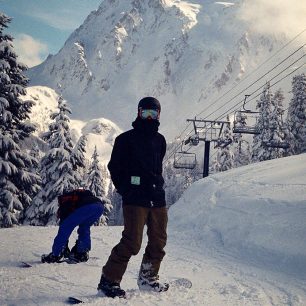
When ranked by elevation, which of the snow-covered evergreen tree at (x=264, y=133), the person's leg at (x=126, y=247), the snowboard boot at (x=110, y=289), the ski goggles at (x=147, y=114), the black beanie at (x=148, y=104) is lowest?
the snowboard boot at (x=110, y=289)

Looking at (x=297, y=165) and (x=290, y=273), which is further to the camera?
(x=297, y=165)

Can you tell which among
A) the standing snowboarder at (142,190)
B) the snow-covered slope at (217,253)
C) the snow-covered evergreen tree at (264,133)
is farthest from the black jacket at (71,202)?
the snow-covered evergreen tree at (264,133)

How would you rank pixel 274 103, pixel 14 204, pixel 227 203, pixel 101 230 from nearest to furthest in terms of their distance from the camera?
pixel 227 203 < pixel 101 230 < pixel 14 204 < pixel 274 103

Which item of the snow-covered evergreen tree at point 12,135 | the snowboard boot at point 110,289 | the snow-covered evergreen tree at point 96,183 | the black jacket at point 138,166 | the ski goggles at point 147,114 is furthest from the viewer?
the snow-covered evergreen tree at point 96,183

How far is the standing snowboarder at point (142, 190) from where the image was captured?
4.38 metres

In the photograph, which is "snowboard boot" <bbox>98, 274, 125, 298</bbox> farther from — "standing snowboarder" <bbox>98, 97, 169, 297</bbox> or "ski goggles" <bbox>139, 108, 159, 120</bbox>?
"ski goggles" <bbox>139, 108, 159, 120</bbox>

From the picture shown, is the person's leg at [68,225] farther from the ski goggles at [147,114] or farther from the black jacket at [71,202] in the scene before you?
the ski goggles at [147,114]

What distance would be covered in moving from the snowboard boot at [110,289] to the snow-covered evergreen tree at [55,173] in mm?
17998

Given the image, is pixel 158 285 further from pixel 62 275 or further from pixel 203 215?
pixel 203 215

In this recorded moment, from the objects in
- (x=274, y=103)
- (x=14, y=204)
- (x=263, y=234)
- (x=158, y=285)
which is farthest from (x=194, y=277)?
(x=274, y=103)

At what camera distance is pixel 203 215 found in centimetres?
948

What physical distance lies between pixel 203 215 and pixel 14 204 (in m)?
10.3

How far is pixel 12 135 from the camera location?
17.6 metres

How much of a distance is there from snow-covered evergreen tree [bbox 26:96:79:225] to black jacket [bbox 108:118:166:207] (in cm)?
1800
